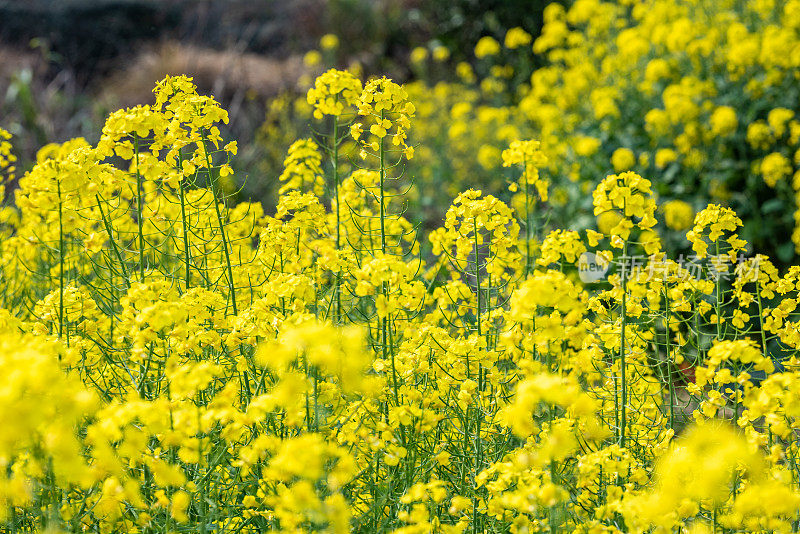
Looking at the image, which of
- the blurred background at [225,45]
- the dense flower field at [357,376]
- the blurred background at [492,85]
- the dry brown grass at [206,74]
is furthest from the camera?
the dry brown grass at [206,74]

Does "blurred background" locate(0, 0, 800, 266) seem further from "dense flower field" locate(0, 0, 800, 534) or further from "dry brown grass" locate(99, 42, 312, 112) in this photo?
"dense flower field" locate(0, 0, 800, 534)

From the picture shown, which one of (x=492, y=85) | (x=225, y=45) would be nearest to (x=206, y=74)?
(x=225, y=45)

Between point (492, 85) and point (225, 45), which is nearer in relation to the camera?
point (492, 85)

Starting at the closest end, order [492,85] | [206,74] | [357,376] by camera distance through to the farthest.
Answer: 1. [357,376]
2. [492,85]
3. [206,74]

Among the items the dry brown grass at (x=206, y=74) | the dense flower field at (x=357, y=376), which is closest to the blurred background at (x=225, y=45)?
the dry brown grass at (x=206, y=74)

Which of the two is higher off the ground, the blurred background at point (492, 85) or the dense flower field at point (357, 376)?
the blurred background at point (492, 85)

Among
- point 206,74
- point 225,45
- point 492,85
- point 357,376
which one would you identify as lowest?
point 357,376

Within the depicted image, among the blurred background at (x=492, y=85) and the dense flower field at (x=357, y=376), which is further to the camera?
the blurred background at (x=492, y=85)

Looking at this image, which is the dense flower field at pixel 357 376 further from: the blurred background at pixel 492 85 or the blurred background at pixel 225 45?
the blurred background at pixel 225 45

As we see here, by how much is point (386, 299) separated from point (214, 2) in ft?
40.3

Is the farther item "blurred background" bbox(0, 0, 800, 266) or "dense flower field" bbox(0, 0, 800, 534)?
"blurred background" bbox(0, 0, 800, 266)

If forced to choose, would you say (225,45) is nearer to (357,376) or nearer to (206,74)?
(206,74)

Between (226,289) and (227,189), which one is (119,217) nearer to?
(226,289)

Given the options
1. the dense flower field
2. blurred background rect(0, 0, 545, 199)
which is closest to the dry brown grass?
blurred background rect(0, 0, 545, 199)
